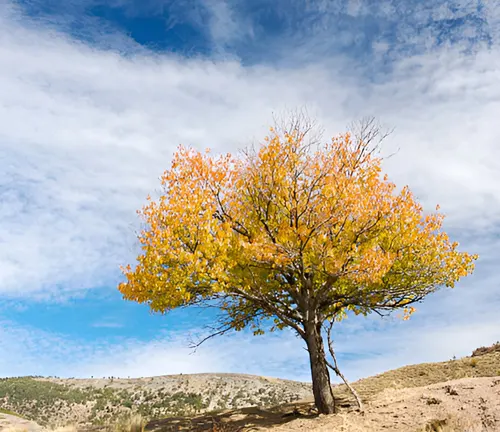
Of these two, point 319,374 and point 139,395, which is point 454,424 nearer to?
point 319,374

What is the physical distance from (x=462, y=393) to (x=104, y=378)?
5000 centimetres

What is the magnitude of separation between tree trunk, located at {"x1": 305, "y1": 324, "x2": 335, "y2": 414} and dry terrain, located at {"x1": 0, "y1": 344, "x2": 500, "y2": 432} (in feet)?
1.58

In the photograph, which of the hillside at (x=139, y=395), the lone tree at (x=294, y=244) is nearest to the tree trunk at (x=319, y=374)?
the lone tree at (x=294, y=244)

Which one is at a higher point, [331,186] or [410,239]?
[331,186]

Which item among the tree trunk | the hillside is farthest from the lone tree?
the hillside

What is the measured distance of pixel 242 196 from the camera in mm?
17219

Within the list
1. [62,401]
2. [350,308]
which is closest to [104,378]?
[62,401]

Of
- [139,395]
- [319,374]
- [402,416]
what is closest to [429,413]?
[402,416]

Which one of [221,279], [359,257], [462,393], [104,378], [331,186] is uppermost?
[104,378]

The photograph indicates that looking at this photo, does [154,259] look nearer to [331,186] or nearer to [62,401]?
[331,186]

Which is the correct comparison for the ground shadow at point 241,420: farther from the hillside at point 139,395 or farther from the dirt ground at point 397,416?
the hillside at point 139,395

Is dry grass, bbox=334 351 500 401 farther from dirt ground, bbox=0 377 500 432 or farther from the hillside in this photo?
the hillside

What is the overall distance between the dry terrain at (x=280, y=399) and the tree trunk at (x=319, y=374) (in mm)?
483

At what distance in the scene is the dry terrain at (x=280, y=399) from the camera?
1319 centimetres
